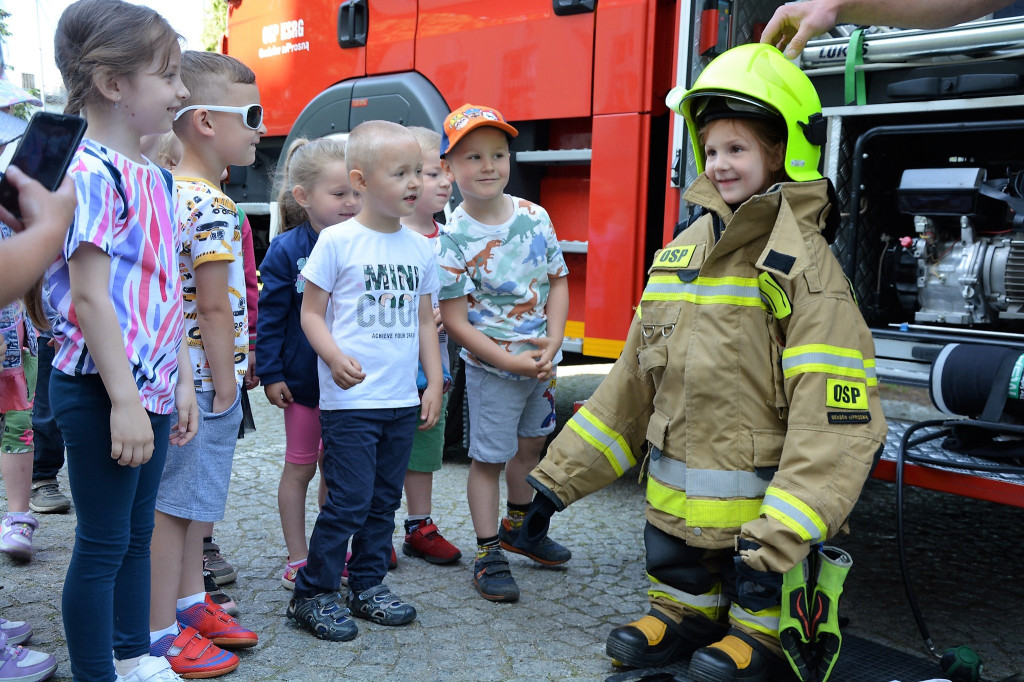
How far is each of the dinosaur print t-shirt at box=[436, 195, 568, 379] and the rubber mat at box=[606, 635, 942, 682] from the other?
110cm

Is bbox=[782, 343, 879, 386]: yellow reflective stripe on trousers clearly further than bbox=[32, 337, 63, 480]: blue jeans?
No

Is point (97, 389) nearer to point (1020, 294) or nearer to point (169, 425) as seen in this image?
point (169, 425)

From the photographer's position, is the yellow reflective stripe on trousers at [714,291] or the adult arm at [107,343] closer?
the adult arm at [107,343]

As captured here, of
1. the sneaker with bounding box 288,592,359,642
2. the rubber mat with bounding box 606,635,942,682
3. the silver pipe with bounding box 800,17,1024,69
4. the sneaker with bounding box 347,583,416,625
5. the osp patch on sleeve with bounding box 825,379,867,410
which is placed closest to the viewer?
the osp patch on sleeve with bounding box 825,379,867,410

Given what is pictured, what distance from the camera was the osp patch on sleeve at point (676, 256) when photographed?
260 cm

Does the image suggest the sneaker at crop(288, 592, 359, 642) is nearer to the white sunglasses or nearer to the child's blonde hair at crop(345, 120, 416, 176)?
the child's blonde hair at crop(345, 120, 416, 176)

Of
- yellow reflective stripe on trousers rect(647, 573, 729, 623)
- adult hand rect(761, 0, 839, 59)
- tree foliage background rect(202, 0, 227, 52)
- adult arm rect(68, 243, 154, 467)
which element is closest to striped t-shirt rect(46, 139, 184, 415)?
adult arm rect(68, 243, 154, 467)

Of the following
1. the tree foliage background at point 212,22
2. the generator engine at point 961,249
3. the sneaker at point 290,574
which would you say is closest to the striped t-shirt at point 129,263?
the sneaker at point 290,574

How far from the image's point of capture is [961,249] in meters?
3.33

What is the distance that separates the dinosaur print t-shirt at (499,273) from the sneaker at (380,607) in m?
0.81

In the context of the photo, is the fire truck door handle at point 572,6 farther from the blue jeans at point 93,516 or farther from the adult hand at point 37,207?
the adult hand at point 37,207

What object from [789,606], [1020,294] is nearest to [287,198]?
[789,606]

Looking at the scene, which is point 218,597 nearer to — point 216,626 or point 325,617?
point 216,626

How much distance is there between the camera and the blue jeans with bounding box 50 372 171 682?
2000 millimetres
